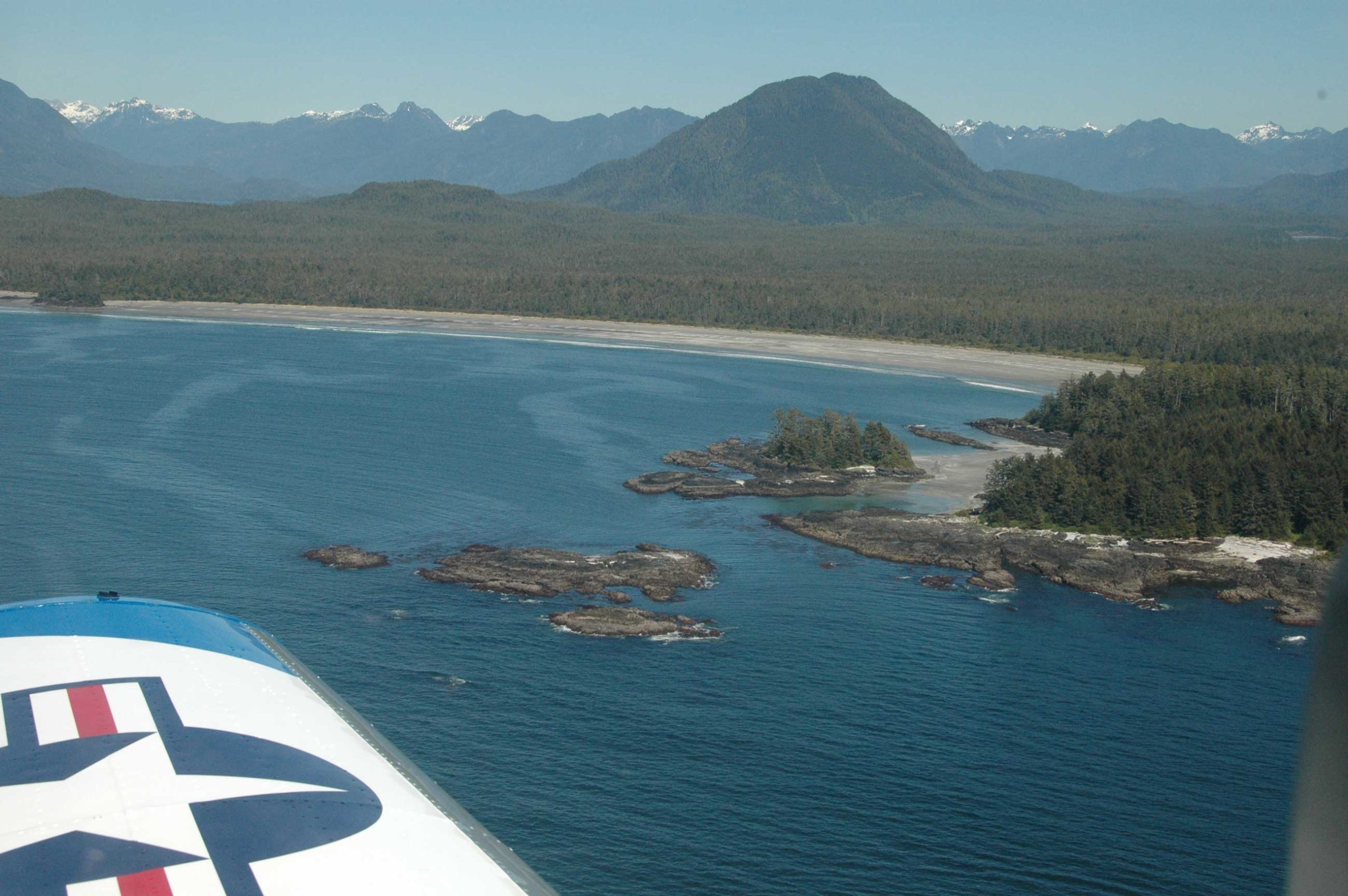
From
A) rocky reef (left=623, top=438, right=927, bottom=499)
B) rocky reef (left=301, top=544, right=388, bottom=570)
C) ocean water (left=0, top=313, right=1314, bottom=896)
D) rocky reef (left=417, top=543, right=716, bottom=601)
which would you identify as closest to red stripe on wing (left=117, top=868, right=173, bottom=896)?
ocean water (left=0, top=313, right=1314, bottom=896)

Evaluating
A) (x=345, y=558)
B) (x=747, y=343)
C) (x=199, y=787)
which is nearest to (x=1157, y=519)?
(x=345, y=558)

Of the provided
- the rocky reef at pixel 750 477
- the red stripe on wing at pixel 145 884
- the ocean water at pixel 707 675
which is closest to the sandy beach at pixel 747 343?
the rocky reef at pixel 750 477

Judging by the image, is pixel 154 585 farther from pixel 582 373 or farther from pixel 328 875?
pixel 582 373

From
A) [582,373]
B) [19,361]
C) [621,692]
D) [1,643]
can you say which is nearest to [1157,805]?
[621,692]

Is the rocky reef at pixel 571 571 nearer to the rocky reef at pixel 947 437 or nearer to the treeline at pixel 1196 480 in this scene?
the treeline at pixel 1196 480

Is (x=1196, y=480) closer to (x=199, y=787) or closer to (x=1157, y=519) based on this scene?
(x=1157, y=519)

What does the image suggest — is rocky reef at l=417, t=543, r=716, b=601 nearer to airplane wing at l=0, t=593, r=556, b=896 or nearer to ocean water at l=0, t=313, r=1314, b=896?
ocean water at l=0, t=313, r=1314, b=896
